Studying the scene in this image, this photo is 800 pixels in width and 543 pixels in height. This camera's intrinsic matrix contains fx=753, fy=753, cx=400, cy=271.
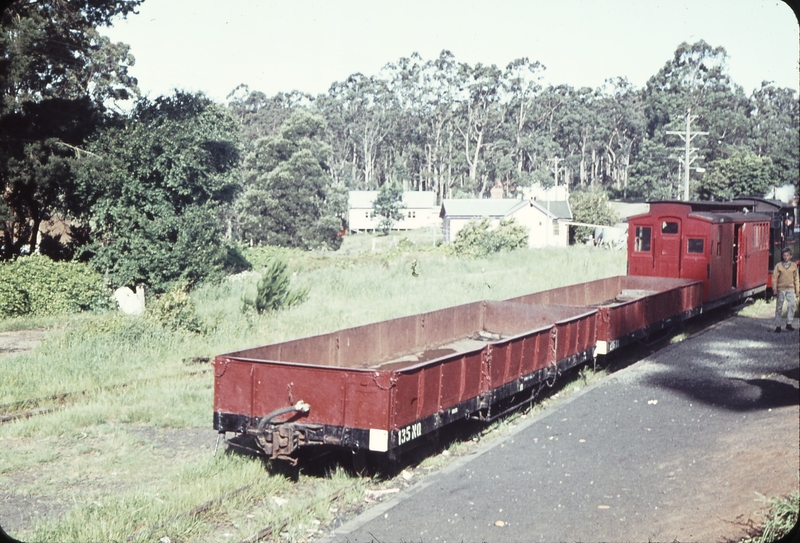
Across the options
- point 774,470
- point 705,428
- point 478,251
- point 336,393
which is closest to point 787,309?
point 705,428

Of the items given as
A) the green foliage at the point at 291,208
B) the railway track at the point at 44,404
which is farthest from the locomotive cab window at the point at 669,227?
the green foliage at the point at 291,208

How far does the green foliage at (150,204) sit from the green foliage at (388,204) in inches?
1702

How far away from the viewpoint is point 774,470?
24.0 feet

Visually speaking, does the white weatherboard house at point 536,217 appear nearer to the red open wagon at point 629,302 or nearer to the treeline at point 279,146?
the treeline at point 279,146

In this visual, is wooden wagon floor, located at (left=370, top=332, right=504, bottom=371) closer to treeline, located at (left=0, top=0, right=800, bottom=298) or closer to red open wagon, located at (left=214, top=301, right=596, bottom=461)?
red open wagon, located at (left=214, top=301, right=596, bottom=461)

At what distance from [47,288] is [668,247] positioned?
58.4 feet

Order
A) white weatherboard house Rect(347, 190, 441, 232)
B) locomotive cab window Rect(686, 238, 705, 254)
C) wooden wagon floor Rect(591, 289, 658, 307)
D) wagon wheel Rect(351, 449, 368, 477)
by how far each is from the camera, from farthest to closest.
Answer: white weatherboard house Rect(347, 190, 441, 232)
wooden wagon floor Rect(591, 289, 658, 307)
locomotive cab window Rect(686, 238, 705, 254)
wagon wheel Rect(351, 449, 368, 477)

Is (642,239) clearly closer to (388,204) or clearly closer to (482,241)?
(482,241)

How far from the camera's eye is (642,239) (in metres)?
21.1

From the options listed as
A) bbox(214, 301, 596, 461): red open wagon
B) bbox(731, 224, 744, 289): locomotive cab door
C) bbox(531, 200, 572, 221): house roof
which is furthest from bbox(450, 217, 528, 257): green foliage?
bbox(214, 301, 596, 461): red open wagon

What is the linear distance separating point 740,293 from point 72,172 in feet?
67.9

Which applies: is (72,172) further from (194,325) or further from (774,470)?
(774,470)

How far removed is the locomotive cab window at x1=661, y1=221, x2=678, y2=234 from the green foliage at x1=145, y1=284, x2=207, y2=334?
12.3m

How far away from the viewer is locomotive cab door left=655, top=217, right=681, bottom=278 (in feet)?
65.6
